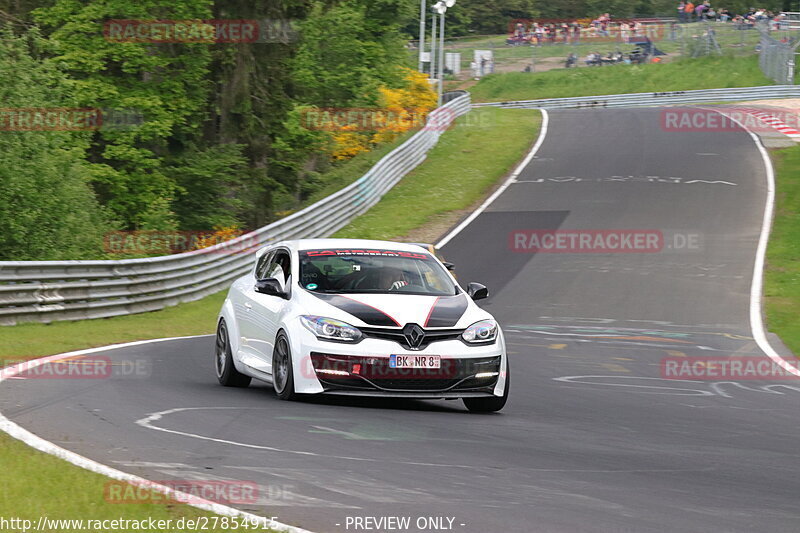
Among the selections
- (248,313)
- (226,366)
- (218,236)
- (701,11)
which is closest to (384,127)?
(218,236)

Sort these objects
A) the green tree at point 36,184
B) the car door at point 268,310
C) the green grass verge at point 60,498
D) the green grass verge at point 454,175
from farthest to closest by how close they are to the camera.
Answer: the green grass verge at point 454,175 < the green tree at point 36,184 < the car door at point 268,310 < the green grass verge at point 60,498

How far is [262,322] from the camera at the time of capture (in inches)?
424

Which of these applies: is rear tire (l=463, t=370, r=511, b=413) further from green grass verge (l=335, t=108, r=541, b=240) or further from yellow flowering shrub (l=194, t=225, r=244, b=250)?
yellow flowering shrub (l=194, t=225, r=244, b=250)

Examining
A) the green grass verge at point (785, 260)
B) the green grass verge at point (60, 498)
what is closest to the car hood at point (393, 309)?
the green grass verge at point (60, 498)

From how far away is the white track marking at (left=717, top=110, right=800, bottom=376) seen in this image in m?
16.2

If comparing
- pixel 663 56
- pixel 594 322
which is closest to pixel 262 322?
pixel 594 322

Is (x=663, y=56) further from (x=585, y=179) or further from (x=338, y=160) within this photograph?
(x=585, y=179)

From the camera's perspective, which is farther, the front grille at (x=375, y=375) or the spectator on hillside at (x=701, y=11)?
the spectator on hillside at (x=701, y=11)

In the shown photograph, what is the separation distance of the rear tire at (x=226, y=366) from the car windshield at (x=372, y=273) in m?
1.34

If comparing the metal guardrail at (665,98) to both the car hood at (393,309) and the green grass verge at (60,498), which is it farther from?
the green grass verge at (60,498)

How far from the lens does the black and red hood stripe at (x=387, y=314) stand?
9695 mm

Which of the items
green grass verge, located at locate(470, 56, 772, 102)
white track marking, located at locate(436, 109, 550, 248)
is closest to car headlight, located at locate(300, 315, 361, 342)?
white track marking, located at locate(436, 109, 550, 248)

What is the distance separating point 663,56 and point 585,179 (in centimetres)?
4194

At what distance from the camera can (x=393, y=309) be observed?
32.3ft
